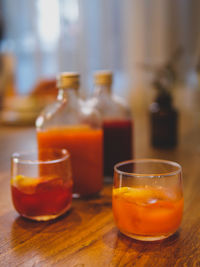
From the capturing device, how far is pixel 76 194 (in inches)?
36.0

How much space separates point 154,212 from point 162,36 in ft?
7.90

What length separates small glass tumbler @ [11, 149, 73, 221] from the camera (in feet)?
2.46

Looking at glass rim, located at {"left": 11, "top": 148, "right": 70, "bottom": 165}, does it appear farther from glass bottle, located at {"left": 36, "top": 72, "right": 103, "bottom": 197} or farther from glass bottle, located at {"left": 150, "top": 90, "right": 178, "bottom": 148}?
glass bottle, located at {"left": 150, "top": 90, "right": 178, "bottom": 148}

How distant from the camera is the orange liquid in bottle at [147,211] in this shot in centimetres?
65

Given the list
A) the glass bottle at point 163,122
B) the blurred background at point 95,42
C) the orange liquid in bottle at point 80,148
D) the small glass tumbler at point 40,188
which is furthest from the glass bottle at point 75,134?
the blurred background at point 95,42

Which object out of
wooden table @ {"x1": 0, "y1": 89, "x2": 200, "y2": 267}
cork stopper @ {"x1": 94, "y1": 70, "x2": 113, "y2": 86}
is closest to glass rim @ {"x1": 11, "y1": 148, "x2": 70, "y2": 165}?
wooden table @ {"x1": 0, "y1": 89, "x2": 200, "y2": 267}

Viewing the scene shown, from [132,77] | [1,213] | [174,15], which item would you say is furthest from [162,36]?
[1,213]

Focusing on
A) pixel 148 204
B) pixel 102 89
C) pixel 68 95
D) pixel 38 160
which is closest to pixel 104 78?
pixel 102 89

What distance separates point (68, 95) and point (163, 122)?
0.62m

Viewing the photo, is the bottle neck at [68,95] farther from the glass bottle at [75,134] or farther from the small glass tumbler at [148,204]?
the small glass tumbler at [148,204]

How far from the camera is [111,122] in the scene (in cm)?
105

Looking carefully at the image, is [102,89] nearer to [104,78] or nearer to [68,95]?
[104,78]

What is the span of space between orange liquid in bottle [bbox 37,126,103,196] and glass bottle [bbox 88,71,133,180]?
130 millimetres

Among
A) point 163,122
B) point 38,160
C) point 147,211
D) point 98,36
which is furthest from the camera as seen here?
point 98,36
